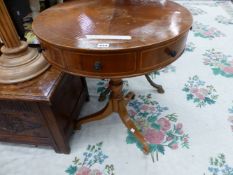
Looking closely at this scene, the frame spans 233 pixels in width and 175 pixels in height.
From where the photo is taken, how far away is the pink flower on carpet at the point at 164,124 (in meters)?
1.20

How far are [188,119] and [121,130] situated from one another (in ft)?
1.40

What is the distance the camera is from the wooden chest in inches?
33.4

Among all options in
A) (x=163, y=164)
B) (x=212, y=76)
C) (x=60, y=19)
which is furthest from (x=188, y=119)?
(x=60, y=19)

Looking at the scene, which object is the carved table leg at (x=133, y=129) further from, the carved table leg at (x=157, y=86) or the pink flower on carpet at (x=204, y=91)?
the pink flower on carpet at (x=204, y=91)

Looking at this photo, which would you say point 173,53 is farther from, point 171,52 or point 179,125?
point 179,125

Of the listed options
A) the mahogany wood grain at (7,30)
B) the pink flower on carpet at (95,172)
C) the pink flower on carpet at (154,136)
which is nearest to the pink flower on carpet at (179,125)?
the pink flower on carpet at (154,136)

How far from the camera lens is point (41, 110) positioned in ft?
2.92

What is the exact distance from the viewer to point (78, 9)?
896 millimetres

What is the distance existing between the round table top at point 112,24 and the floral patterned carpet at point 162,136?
2.21 ft

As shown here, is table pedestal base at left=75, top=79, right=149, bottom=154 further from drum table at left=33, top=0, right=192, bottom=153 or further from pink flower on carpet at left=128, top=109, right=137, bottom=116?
drum table at left=33, top=0, right=192, bottom=153

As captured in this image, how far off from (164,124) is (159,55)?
656 millimetres

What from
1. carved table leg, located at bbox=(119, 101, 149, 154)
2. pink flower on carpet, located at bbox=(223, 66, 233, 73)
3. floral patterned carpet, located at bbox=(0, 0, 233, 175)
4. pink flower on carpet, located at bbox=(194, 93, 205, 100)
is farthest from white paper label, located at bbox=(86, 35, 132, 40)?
pink flower on carpet, located at bbox=(223, 66, 233, 73)

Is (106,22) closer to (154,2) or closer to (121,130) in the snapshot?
(154,2)

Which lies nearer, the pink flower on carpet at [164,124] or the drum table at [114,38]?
the drum table at [114,38]
